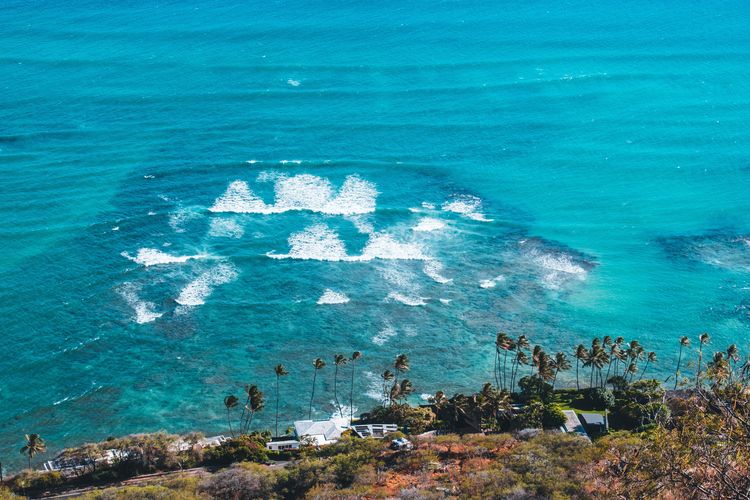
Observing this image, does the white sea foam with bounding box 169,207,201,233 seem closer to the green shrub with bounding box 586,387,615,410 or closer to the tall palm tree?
the green shrub with bounding box 586,387,615,410

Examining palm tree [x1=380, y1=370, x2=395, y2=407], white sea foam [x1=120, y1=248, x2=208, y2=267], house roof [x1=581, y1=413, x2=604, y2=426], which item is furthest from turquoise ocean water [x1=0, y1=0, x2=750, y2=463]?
house roof [x1=581, y1=413, x2=604, y2=426]

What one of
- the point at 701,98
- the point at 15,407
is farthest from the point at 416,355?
the point at 701,98

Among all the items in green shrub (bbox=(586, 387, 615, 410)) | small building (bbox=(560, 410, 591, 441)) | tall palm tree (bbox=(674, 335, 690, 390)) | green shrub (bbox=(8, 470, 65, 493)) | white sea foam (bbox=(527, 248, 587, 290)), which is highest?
white sea foam (bbox=(527, 248, 587, 290))

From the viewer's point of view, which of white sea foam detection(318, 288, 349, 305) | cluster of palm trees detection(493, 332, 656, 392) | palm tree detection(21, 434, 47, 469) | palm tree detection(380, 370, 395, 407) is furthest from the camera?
white sea foam detection(318, 288, 349, 305)

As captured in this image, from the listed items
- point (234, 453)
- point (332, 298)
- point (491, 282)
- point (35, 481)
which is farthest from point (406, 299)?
point (35, 481)

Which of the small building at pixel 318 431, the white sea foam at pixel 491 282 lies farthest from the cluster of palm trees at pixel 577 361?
the small building at pixel 318 431

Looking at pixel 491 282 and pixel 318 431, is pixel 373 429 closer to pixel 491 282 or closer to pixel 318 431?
pixel 318 431

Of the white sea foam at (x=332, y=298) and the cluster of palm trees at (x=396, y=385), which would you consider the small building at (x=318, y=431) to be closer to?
the cluster of palm trees at (x=396, y=385)

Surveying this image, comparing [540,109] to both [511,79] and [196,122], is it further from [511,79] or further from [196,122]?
[196,122]
